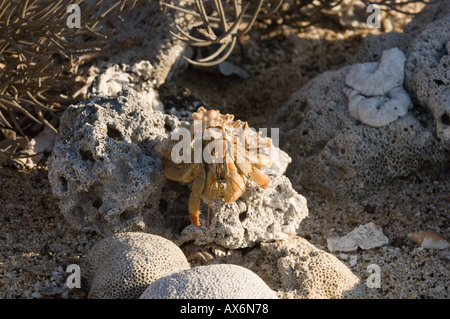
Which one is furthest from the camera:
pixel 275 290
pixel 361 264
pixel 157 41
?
pixel 157 41

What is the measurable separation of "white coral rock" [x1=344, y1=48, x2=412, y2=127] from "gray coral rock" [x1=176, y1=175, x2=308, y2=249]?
0.95 meters

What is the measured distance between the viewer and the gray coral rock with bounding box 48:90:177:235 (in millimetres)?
4121

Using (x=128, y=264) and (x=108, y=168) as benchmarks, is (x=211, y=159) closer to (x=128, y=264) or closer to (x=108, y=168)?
(x=108, y=168)

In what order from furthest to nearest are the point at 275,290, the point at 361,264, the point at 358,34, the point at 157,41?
the point at 358,34 < the point at 157,41 < the point at 361,264 < the point at 275,290

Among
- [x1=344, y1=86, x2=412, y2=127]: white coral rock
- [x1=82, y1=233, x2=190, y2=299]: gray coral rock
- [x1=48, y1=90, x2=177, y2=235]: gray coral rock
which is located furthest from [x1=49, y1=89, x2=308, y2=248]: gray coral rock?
[x1=344, y1=86, x2=412, y2=127]: white coral rock

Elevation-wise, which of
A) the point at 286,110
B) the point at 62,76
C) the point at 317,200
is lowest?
the point at 317,200

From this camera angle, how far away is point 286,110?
5.54 meters

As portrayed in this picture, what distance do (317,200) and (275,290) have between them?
3.83ft

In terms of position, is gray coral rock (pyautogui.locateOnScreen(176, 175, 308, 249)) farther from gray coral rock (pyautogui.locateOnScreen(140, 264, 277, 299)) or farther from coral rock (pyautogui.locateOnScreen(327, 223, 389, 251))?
gray coral rock (pyautogui.locateOnScreen(140, 264, 277, 299))

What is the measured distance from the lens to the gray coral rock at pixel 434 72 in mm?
4766

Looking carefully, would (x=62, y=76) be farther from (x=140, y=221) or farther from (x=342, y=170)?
(x=342, y=170)

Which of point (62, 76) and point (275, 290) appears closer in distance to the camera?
point (275, 290)

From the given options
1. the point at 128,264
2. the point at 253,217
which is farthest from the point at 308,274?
the point at 128,264

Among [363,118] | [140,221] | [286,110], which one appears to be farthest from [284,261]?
[286,110]
